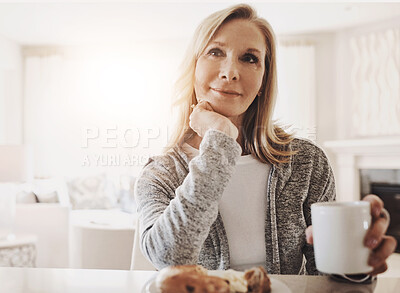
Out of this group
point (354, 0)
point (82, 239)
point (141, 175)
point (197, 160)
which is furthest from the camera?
point (354, 0)

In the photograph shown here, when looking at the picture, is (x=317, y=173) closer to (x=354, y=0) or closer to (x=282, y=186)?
(x=282, y=186)

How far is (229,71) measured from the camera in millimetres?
588

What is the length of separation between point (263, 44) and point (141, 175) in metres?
0.25

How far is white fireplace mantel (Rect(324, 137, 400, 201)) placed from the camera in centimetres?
277

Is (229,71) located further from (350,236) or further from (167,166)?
(350,236)

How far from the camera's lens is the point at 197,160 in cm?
48

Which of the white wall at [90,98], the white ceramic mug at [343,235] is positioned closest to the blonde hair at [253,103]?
the white ceramic mug at [343,235]

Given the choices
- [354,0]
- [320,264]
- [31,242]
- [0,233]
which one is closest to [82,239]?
[31,242]

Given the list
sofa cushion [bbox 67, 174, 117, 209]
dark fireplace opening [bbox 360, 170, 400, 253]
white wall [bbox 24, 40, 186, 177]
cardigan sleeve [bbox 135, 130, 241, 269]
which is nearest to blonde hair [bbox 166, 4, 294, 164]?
cardigan sleeve [bbox 135, 130, 241, 269]

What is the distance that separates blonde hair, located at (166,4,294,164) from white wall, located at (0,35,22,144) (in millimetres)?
2935

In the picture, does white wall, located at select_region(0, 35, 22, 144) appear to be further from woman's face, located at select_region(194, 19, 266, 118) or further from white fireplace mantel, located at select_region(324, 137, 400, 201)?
woman's face, located at select_region(194, 19, 266, 118)

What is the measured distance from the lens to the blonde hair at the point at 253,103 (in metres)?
0.62

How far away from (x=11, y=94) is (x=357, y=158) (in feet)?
8.19

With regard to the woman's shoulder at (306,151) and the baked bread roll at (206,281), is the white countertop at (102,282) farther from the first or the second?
the woman's shoulder at (306,151)
